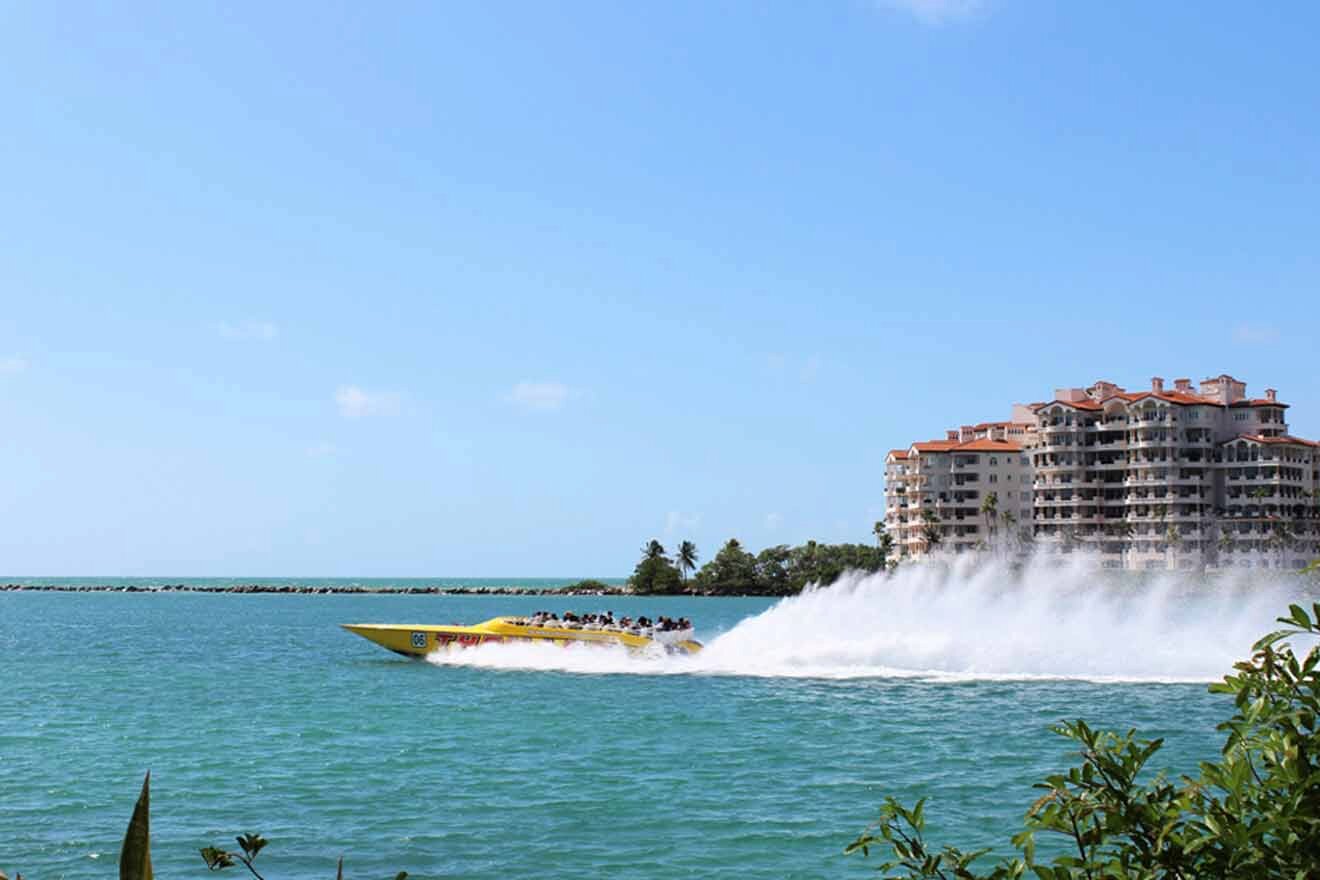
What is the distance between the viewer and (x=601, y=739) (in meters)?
28.5

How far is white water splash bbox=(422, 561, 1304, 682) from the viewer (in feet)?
146

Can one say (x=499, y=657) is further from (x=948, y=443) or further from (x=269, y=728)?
(x=948, y=443)

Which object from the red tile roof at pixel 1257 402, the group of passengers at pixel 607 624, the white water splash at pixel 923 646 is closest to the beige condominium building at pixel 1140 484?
the red tile roof at pixel 1257 402

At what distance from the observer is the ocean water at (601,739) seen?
59.4 ft

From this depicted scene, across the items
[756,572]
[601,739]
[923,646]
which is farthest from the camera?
[756,572]

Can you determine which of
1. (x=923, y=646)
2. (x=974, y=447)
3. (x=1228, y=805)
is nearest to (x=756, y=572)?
(x=974, y=447)

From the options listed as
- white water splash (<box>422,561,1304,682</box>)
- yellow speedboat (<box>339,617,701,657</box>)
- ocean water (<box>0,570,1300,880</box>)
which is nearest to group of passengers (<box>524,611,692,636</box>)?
yellow speedboat (<box>339,617,701,657</box>)

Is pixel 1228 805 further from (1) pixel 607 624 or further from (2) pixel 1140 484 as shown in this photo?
(2) pixel 1140 484

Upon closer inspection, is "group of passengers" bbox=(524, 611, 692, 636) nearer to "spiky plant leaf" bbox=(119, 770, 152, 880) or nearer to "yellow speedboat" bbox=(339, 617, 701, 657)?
"yellow speedboat" bbox=(339, 617, 701, 657)

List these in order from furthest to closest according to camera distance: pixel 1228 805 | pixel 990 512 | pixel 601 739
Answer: pixel 990 512, pixel 601 739, pixel 1228 805

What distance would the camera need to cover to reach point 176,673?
48.7 meters

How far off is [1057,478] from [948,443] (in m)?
14.0

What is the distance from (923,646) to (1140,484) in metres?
88.4

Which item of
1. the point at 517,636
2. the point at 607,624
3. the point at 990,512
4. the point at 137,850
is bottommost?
the point at 517,636
